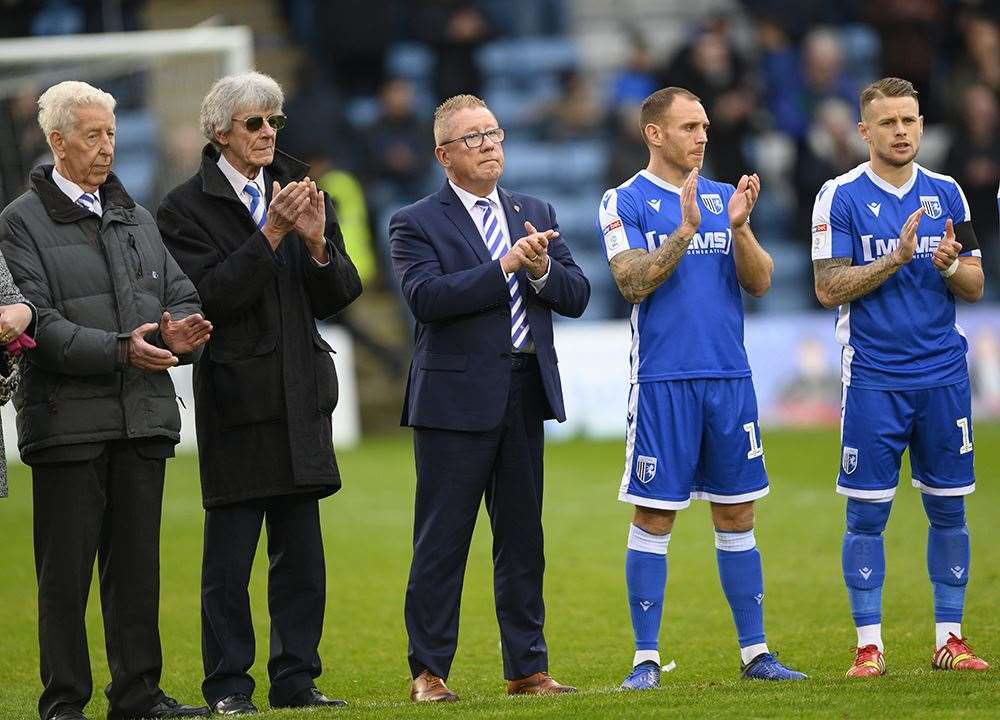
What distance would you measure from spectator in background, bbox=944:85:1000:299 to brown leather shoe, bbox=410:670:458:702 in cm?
1322

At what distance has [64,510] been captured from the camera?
17.7ft

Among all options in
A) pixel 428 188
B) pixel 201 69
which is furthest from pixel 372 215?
pixel 201 69

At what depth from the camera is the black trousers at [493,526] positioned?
5945mm

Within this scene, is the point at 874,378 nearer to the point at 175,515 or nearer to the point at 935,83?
the point at 175,515

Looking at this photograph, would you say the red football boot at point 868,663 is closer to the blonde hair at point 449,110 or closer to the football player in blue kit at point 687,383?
the football player in blue kit at point 687,383

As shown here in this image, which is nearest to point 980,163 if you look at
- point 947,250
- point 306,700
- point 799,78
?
point 799,78

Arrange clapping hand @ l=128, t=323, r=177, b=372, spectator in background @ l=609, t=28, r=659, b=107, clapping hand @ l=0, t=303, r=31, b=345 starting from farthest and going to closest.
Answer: spectator in background @ l=609, t=28, r=659, b=107 < clapping hand @ l=128, t=323, r=177, b=372 < clapping hand @ l=0, t=303, r=31, b=345

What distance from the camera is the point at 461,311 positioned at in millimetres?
5832

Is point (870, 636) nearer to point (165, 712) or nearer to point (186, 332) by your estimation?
point (165, 712)

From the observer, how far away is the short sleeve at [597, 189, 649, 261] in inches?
236

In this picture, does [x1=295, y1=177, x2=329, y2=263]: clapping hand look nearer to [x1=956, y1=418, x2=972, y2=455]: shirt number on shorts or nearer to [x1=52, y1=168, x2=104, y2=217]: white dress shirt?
[x1=52, y1=168, x2=104, y2=217]: white dress shirt

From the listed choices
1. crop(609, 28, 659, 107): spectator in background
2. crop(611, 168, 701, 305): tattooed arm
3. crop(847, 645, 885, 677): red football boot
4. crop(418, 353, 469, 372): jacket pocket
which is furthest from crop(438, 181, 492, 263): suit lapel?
crop(609, 28, 659, 107): spectator in background

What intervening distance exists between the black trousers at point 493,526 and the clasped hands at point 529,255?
395 millimetres

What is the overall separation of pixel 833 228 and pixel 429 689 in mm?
2271
